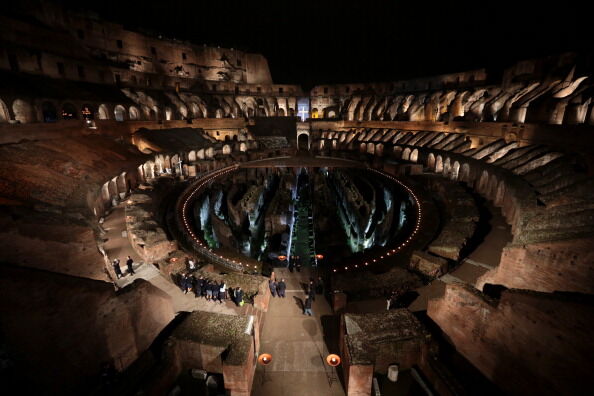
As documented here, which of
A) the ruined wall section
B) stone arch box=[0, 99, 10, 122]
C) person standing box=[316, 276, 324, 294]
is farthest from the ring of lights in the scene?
stone arch box=[0, 99, 10, 122]

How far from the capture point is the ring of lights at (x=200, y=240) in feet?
38.0

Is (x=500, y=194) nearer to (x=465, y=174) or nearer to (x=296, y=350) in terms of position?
(x=465, y=174)

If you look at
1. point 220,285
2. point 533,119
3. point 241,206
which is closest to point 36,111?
point 241,206

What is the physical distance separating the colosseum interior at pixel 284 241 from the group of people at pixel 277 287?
0.07m

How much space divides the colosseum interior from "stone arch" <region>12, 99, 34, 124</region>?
7cm

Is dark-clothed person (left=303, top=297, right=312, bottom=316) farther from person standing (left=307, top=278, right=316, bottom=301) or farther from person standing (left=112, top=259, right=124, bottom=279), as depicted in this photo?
person standing (left=112, top=259, right=124, bottom=279)

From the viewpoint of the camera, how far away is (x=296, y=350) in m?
7.59

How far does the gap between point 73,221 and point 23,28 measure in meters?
23.9

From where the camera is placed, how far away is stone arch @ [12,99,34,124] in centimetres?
1825

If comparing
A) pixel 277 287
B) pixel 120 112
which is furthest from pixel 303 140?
pixel 277 287

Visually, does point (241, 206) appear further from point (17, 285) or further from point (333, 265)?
point (17, 285)

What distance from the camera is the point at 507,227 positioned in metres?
12.9

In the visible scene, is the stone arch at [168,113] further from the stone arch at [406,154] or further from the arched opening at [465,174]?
the arched opening at [465,174]

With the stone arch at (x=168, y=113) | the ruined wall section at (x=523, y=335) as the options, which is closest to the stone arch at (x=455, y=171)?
the ruined wall section at (x=523, y=335)
